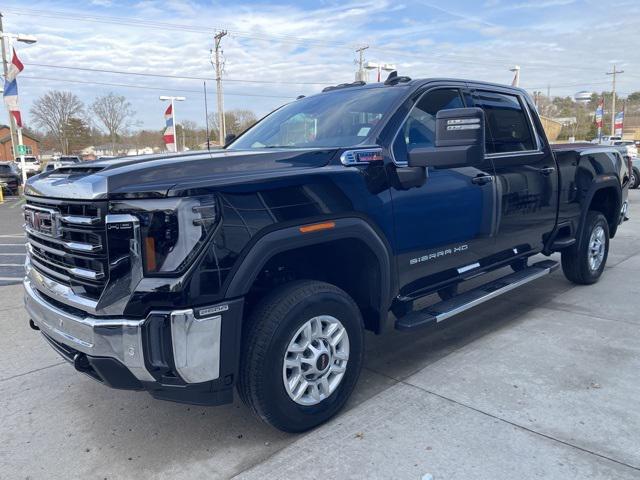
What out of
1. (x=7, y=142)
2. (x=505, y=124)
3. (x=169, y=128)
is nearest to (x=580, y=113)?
(x=169, y=128)

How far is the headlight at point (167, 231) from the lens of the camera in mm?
2416

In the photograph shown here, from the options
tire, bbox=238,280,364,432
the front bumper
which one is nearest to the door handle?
tire, bbox=238,280,364,432

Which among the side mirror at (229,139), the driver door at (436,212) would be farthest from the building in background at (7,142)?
the driver door at (436,212)

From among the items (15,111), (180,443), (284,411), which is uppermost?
(15,111)

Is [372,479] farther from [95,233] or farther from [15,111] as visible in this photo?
[15,111]

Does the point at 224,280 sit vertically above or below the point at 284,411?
above

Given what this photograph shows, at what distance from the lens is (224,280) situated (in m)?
2.52

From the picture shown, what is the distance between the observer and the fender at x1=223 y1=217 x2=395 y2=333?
8.46 ft

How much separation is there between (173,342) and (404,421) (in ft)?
4.93

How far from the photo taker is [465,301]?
403 centimetres

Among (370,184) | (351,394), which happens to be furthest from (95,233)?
(351,394)

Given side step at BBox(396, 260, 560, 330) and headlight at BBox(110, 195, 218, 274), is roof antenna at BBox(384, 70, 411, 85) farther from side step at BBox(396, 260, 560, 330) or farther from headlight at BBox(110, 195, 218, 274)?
headlight at BBox(110, 195, 218, 274)

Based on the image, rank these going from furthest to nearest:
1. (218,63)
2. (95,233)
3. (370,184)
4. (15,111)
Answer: (218,63) → (15,111) → (370,184) → (95,233)

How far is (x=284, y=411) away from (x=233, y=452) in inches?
15.2
